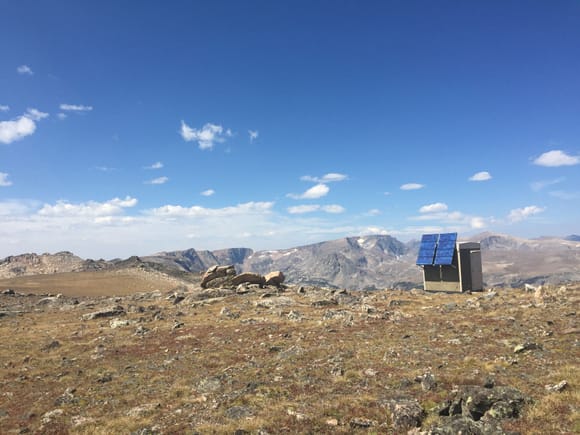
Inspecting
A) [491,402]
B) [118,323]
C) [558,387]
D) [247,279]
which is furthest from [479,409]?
[247,279]

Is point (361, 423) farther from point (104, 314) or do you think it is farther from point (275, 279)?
point (275, 279)

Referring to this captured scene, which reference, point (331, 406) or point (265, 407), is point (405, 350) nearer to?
point (331, 406)

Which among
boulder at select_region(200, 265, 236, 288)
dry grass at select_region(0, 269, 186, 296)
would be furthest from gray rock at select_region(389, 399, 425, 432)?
dry grass at select_region(0, 269, 186, 296)

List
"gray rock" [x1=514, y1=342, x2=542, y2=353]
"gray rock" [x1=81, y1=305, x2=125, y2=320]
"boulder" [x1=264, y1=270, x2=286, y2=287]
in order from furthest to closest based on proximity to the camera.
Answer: "boulder" [x1=264, y1=270, x2=286, y2=287] < "gray rock" [x1=81, y1=305, x2=125, y2=320] < "gray rock" [x1=514, y1=342, x2=542, y2=353]

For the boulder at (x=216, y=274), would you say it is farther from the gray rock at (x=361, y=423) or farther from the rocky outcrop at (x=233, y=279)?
the gray rock at (x=361, y=423)

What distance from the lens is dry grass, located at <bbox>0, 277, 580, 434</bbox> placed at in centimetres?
1522

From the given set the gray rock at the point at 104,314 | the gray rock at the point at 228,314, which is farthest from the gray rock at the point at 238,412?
the gray rock at the point at 104,314

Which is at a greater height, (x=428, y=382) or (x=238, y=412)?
(x=428, y=382)

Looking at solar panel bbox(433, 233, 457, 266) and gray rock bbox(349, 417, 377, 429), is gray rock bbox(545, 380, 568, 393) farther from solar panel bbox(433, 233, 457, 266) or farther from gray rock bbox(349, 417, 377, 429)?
solar panel bbox(433, 233, 457, 266)

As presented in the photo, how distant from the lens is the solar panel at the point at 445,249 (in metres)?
55.0

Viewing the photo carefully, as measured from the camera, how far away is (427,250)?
5888 centimetres

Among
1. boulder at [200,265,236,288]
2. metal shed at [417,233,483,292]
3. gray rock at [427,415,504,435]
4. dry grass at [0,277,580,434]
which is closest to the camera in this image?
gray rock at [427,415,504,435]

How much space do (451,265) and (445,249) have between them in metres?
2.82

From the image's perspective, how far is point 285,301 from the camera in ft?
153
